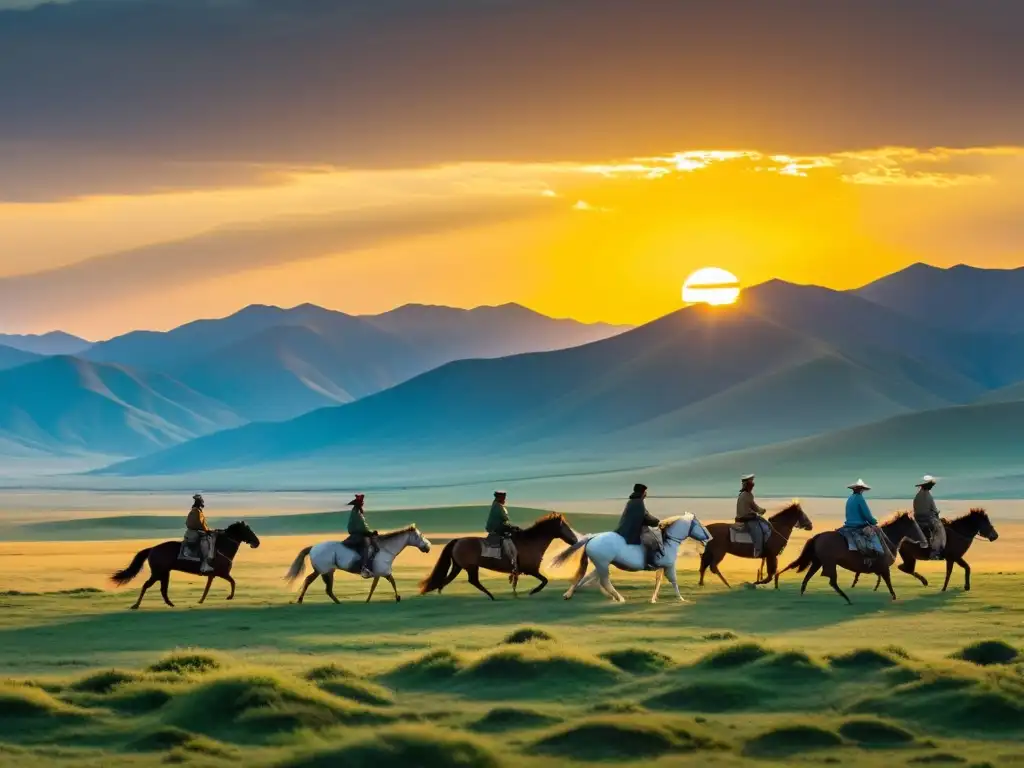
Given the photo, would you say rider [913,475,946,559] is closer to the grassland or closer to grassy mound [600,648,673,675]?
the grassland

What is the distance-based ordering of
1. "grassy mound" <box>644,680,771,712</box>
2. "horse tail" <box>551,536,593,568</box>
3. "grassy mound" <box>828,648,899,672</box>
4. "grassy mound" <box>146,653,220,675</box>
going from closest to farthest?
"grassy mound" <box>644,680,771,712</box> → "grassy mound" <box>146,653,220,675</box> → "grassy mound" <box>828,648,899,672</box> → "horse tail" <box>551,536,593,568</box>

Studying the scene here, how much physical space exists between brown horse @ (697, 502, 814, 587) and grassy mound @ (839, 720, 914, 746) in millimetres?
15738

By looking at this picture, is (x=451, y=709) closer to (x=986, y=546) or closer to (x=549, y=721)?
(x=549, y=721)

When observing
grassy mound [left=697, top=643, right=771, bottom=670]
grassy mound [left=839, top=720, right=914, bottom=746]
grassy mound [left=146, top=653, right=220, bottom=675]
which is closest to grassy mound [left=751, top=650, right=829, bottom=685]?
grassy mound [left=697, top=643, right=771, bottom=670]

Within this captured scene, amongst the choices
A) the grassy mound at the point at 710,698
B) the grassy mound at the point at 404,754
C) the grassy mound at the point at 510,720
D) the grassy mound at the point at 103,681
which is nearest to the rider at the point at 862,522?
the grassy mound at the point at 710,698

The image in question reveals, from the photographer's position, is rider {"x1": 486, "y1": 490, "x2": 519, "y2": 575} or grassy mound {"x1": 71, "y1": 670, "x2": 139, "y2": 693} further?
rider {"x1": 486, "y1": 490, "x2": 519, "y2": 575}

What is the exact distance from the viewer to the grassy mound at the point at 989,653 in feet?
67.8

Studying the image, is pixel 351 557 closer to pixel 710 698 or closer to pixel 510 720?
pixel 710 698

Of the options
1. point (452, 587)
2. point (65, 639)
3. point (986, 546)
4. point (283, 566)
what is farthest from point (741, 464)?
point (65, 639)

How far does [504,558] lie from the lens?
1210 inches

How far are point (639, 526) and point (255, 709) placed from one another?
1315 centimetres

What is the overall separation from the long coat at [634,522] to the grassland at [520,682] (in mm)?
1232

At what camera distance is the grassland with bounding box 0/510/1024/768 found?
15.9 meters

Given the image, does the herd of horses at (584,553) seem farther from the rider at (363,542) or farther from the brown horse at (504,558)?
the rider at (363,542)
